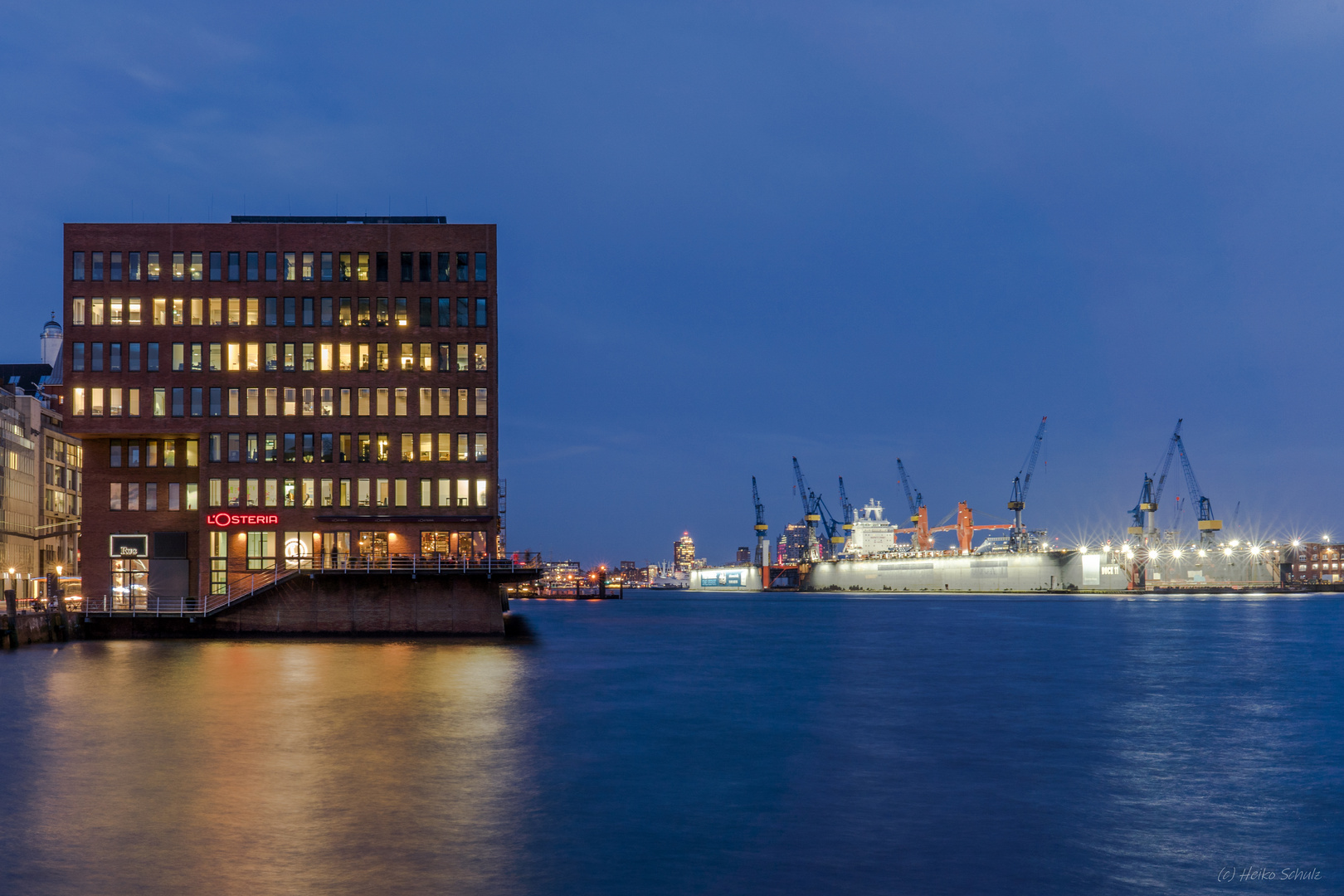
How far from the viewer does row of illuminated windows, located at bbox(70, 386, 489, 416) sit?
92.9m

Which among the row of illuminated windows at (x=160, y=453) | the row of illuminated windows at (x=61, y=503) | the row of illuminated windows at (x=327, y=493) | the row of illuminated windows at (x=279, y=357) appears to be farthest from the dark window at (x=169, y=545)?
the row of illuminated windows at (x=61, y=503)

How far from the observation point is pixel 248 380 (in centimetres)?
9369

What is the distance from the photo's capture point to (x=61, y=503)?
15862 cm

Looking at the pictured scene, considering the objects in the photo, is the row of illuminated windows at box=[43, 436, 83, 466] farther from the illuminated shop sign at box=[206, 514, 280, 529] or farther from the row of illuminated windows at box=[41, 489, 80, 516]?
the illuminated shop sign at box=[206, 514, 280, 529]

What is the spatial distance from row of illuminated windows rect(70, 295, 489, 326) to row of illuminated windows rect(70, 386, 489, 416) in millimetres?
5904

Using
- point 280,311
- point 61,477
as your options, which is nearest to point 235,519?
point 280,311

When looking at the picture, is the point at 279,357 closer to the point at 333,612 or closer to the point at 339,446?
the point at 339,446

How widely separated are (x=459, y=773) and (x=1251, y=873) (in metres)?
20.3

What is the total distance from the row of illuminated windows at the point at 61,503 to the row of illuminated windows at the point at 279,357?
69780mm

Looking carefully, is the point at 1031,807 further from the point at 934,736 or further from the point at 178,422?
the point at 178,422

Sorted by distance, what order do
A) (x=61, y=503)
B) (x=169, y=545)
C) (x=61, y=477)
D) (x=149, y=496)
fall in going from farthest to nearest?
(x=61, y=477), (x=61, y=503), (x=149, y=496), (x=169, y=545)

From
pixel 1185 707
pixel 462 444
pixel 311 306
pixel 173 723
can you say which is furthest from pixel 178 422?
pixel 1185 707

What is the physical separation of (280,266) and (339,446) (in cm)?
1698

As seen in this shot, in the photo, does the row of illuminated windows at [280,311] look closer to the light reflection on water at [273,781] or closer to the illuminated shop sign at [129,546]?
the illuminated shop sign at [129,546]
